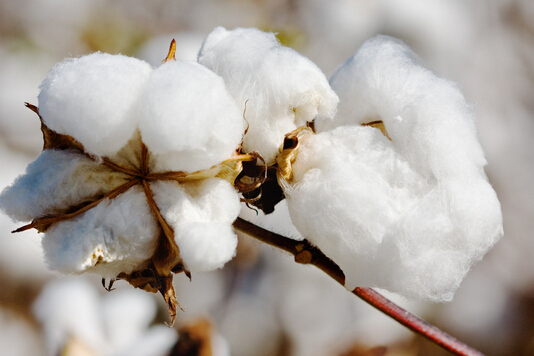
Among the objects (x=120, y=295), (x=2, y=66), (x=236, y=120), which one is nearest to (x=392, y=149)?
(x=236, y=120)

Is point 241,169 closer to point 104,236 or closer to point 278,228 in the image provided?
point 104,236

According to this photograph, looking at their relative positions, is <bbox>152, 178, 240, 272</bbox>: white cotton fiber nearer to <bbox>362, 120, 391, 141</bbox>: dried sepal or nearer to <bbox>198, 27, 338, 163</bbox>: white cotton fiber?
<bbox>198, 27, 338, 163</bbox>: white cotton fiber

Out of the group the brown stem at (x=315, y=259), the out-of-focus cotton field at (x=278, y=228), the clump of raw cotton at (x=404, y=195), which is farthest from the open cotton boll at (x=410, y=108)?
the out-of-focus cotton field at (x=278, y=228)

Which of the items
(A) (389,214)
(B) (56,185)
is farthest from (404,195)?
(B) (56,185)

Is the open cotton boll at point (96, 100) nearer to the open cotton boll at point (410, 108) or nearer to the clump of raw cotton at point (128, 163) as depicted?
the clump of raw cotton at point (128, 163)

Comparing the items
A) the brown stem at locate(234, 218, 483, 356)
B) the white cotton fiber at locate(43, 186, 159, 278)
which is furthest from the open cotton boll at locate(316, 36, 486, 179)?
the white cotton fiber at locate(43, 186, 159, 278)

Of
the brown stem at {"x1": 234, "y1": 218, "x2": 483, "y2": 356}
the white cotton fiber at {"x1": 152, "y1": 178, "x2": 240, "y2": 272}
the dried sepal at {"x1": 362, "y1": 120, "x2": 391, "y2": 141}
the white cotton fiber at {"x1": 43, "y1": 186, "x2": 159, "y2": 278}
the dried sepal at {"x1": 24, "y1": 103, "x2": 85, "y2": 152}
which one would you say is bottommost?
the brown stem at {"x1": 234, "y1": 218, "x2": 483, "y2": 356}
